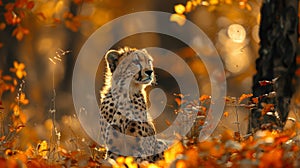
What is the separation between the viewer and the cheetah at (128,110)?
274 inches

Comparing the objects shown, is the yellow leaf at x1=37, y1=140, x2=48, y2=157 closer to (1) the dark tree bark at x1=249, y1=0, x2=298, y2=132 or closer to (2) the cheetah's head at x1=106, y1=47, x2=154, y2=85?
(2) the cheetah's head at x1=106, y1=47, x2=154, y2=85

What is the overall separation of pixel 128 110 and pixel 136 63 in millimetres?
572

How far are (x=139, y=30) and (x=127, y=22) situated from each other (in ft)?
1.61

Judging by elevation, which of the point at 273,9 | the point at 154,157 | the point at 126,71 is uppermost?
the point at 273,9

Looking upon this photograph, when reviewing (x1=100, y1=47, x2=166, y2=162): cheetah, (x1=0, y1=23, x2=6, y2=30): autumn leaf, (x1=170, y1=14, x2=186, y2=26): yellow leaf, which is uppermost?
(x1=0, y1=23, x2=6, y2=30): autumn leaf

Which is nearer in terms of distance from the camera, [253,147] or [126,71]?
[253,147]

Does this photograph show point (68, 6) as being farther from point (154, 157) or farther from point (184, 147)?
point (184, 147)

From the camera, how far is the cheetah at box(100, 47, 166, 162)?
6961mm

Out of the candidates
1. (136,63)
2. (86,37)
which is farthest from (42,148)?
(86,37)

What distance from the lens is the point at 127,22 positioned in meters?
20.4

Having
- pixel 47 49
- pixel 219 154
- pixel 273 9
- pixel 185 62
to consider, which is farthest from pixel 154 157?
pixel 47 49

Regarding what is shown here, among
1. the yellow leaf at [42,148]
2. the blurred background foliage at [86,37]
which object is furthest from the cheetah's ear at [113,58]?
the blurred background foliage at [86,37]

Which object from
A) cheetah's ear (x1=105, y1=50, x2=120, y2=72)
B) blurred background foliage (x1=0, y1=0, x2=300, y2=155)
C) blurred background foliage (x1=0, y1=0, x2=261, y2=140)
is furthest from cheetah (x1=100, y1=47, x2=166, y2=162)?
blurred background foliage (x1=0, y1=0, x2=261, y2=140)

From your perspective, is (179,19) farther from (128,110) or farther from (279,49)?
(128,110)
